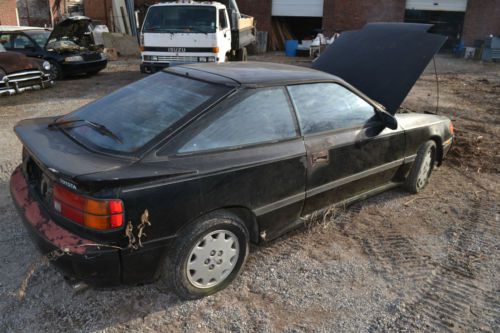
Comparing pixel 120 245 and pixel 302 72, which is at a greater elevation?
pixel 302 72

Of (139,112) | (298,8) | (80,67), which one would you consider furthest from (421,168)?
(298,8)

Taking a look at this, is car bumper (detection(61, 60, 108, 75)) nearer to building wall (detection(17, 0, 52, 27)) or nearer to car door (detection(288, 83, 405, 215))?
car door (detection(288, 83, 405, 215))

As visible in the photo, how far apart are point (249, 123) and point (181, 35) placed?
Answer: 823 cm

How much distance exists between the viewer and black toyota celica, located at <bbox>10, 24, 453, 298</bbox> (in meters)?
2.38

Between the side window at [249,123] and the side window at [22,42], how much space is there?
1064cm

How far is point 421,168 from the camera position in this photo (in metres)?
4.50

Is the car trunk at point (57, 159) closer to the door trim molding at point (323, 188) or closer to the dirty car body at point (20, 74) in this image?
the door trim molding at point (323, 188)

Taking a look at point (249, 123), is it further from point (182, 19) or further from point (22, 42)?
point (22, 42)

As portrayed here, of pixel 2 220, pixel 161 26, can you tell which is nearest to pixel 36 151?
pixel 2 220

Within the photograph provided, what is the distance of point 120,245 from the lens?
2381 mm

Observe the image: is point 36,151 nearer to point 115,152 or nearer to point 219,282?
point 115,152

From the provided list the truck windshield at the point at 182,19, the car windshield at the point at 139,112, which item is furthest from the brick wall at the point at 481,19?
the car windshield at the point at 139,112

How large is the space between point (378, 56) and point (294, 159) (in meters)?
2.34

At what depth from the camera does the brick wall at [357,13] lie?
2144cm
